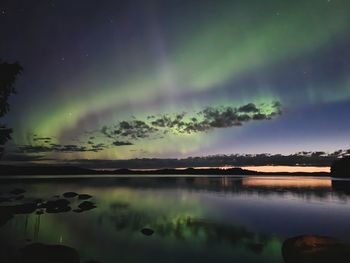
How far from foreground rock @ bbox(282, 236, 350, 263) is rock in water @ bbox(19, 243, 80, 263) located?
15.2 metres

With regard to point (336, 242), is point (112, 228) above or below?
below

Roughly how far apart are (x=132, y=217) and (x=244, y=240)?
66.1ft

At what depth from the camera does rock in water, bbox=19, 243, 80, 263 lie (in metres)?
18.6

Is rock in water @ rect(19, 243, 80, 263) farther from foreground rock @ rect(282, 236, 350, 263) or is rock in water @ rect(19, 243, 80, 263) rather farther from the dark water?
foreground rock @ rect(282, 236, 350, 263)

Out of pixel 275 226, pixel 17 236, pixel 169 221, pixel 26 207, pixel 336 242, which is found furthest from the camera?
pixel 26 207

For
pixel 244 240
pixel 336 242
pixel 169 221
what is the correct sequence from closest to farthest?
pixel 336 242
pixel 244 240
pixel 169 221

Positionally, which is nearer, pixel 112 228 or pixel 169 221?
pixel 112 228

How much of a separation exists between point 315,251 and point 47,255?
17.8 m

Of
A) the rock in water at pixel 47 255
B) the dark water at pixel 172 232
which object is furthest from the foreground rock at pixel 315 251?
the rock in water at pixel 47 255

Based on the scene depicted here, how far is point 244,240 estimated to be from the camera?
29328 mm

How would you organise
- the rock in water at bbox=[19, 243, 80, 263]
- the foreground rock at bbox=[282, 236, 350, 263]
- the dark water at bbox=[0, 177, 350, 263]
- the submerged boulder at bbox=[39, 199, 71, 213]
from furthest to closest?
the submerged boulder at bbox=[39, 199, 71, 213]
the dark water at bbox=[0, 177, 350, 263]
the foreground rock at bbox=[282, 236, 350, 263]
the rock in water at bbox=[19, 243, 80, 263]

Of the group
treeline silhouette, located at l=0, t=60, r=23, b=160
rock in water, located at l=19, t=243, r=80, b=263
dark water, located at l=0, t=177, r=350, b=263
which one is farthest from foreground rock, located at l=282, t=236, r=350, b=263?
treeline silhouette, located at l=0, t=60, r=23, b=160

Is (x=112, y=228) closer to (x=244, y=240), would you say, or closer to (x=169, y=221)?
(x=169, y=221)

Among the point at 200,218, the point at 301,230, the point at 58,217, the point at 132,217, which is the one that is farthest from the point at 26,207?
the point at 301,230
